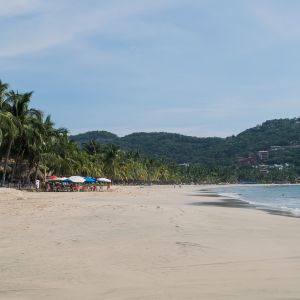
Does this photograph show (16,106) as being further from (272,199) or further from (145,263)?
(145,263)

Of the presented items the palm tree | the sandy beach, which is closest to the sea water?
the sandy beach

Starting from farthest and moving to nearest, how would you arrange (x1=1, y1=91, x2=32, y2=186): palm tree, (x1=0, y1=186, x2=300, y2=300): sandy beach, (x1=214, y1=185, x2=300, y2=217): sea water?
(x1=1, y1=91, x2=32, y2=186): palm tree, (x1=214, y1=185, x2=300, y2=217): sea water, (x1=0, y1=186, x2=300, y2=300): sandy beach

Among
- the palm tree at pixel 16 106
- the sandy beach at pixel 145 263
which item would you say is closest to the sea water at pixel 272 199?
the sandy beach at pixel 145 263

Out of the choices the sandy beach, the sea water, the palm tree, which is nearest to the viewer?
the sandy beach

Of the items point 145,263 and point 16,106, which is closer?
point 145,263

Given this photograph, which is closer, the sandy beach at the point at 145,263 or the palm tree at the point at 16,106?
the sandy beach at the point at 145,263

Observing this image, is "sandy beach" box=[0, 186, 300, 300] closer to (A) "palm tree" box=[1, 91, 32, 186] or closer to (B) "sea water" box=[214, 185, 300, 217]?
(B) "sea water" box=[214, 185, 300, 217]

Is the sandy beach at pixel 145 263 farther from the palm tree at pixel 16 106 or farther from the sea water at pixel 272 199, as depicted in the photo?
the palm tree at pixel 16 106

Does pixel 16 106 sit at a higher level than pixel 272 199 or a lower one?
higher

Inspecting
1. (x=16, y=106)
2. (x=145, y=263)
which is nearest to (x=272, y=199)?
(x=16, y=106)

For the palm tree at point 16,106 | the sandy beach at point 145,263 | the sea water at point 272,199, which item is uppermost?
the palm tree at point 16,106

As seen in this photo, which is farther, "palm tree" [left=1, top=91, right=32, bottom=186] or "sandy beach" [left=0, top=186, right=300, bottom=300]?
"palm tree" [left=1, top=91, right=32, bottom=186]

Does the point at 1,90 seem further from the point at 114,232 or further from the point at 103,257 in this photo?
the point at 103,257

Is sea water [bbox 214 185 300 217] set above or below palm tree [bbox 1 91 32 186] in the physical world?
below
